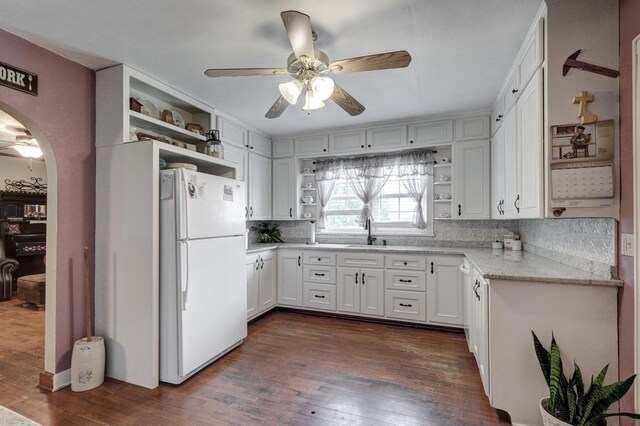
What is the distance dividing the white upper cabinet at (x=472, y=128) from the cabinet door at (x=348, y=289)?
2050 millimetres

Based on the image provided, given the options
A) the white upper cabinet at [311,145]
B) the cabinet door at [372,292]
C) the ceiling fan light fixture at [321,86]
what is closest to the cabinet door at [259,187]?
the white upper cabinet at [311,145]

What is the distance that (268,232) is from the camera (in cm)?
473

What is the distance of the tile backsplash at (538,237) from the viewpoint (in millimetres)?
1840

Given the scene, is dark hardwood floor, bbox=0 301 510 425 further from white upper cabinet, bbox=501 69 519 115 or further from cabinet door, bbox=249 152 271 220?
white upper cabinet, bbox=501 69 519 115

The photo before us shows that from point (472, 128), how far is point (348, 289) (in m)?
2.43

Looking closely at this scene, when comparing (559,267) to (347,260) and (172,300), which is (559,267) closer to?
(347,260)

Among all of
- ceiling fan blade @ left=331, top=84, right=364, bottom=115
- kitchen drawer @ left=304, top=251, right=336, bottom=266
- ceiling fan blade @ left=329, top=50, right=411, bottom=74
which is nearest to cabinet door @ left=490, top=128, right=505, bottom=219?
ceiling fan blade @ left=331, top=84, right=364, bottom=115

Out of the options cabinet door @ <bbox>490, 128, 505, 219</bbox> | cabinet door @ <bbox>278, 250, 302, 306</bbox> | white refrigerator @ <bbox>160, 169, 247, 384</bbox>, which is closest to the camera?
white refrigerator @ <bbox>160, 169, 247, 384</bbox>

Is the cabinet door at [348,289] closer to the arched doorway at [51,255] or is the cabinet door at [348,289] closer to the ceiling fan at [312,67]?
the ceiling fan at [312,67]

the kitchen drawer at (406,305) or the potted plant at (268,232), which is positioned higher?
the potted plant at (268,232)

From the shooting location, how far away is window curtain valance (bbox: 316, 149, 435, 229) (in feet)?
13.3

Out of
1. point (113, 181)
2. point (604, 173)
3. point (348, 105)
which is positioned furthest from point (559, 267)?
point (113, 181)

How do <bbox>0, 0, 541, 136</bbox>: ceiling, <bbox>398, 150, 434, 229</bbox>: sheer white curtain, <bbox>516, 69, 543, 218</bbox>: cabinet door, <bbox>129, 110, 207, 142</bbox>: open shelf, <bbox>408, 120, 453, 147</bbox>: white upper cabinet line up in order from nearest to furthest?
1. <bbox>0, 0, 541, 136</bbox>: ceiling
2. <bbox>516, 69, 543, 218</bbox>: cabinet door
3. <bbox>129, 110, 207, 142</bbox>: open shelf
4. <bbox>408, 120, 453, 147</bbox>: white upper cabinet
5. <bbox>398, 150, 434, 229</bbox>: sheer white curtain

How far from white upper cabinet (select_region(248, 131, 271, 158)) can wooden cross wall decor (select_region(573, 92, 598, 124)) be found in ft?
11.2
